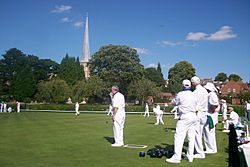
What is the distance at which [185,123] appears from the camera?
8914mm

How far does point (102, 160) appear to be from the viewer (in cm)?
910

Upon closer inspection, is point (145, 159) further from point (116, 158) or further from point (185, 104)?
point (185, 104)

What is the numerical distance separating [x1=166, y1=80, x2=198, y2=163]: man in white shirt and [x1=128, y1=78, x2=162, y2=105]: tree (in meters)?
58.1

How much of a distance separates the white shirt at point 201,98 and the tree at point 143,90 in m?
57.1

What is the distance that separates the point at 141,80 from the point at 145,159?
202ft

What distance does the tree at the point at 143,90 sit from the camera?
67.4 meters

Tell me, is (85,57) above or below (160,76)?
above

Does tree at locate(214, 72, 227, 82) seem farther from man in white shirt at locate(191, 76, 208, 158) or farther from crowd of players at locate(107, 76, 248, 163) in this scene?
man in white shirt at locate(191, 76, 208, 158)

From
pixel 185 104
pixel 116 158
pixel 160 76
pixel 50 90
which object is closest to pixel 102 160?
pixel 116 158

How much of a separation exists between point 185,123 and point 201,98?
1560 millimetres

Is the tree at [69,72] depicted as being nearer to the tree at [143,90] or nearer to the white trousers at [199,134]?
the tree at [143,90]

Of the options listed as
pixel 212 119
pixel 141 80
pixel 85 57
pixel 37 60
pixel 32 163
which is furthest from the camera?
pixel 85 57

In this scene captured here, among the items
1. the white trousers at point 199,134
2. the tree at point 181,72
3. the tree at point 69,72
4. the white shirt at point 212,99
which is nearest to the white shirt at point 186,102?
the white trousers at point 199,134

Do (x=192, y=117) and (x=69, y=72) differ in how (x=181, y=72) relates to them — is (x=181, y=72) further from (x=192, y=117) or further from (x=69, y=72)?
(x=192, y=117)
